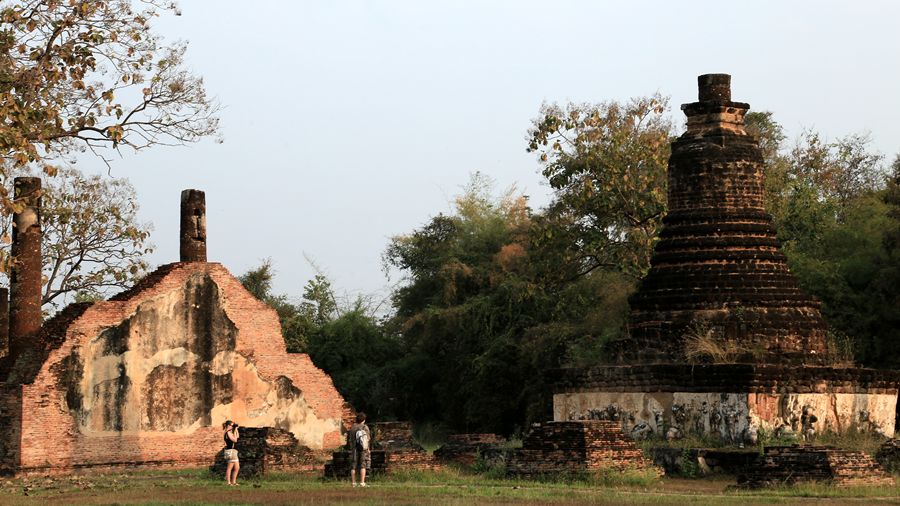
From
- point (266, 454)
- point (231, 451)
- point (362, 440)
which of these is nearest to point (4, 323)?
point (266, 454)

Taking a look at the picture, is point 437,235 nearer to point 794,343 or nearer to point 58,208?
point 58,208

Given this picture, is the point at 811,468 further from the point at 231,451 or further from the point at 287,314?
the point at 287,314

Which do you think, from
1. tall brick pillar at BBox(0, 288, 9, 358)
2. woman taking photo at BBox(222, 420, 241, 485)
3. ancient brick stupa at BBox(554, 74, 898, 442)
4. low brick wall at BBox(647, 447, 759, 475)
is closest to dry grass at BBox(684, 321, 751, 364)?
ancient brick stupa at BBox(554, 74, 898, 442)

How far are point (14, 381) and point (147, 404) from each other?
7.11ft

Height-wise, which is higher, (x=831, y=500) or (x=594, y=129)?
(x=594, y=129)

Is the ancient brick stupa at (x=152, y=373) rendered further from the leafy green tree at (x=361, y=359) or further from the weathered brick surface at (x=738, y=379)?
the leafy green tree at (x=361, y=359)

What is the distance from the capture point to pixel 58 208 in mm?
29547

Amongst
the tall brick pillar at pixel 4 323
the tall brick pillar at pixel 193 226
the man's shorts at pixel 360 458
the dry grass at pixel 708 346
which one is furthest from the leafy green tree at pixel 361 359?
the man's shorts at pixel 360 458

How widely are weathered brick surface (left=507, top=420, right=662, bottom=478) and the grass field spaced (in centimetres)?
24

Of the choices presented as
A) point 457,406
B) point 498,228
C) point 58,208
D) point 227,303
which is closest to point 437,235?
point 498,228

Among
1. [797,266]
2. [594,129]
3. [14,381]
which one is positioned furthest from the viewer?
[594,129]

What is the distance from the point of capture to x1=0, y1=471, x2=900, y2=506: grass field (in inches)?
579

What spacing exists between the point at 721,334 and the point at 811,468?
13.7ft

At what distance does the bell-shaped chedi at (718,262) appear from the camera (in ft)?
65.5
